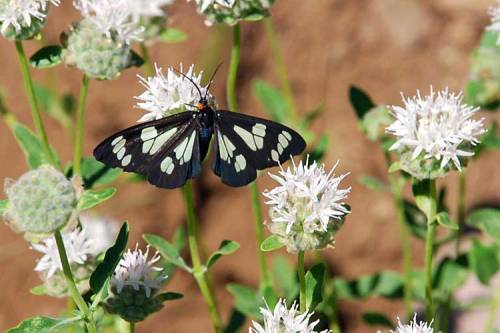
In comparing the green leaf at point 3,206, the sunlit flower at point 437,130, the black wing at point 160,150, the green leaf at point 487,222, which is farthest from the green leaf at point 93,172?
the green leaf at point 487,222

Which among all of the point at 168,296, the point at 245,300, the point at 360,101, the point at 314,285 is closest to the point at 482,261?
the point at 360,101

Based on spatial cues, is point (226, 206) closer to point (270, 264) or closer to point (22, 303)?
point (270, 264)

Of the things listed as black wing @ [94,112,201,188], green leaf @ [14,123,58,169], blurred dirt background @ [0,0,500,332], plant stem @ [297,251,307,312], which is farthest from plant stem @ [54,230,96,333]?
blurred dirt background @ [0,0,500,332]

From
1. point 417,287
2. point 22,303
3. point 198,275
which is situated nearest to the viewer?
point 198,275

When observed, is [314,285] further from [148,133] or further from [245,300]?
[245,300]

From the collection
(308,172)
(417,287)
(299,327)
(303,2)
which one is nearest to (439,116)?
(308,172)

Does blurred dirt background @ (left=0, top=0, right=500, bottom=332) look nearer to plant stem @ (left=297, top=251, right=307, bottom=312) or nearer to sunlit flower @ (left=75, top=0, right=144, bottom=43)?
sunlit flower @ (left=75, top=0, right=144, bottom=43)
